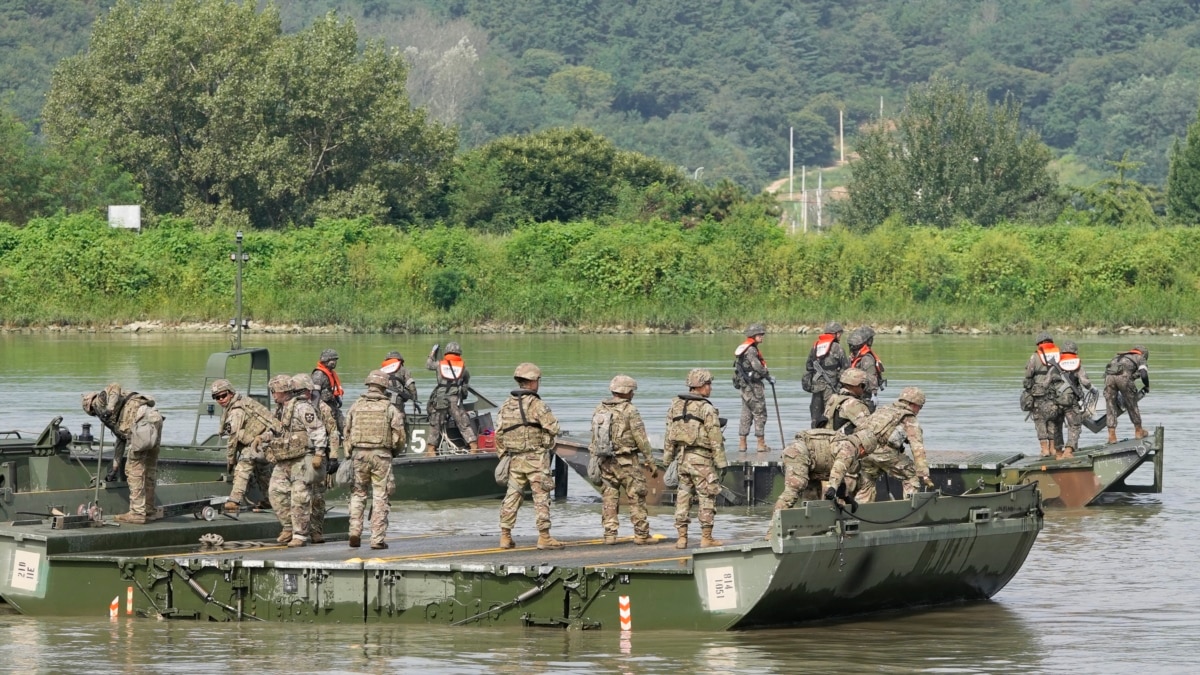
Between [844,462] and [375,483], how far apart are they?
3816 millimetres

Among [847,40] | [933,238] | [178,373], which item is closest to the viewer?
[178,373]

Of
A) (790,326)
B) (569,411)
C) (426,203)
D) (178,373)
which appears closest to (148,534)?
(569,411)

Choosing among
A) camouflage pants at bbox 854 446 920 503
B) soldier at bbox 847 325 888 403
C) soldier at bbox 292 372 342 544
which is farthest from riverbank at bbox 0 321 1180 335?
camouflage pants at bbox 854 446 920 503

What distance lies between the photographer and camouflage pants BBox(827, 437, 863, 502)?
55.1 feet

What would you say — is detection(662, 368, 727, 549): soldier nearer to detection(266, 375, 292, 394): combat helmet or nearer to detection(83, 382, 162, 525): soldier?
detection(266, 375, 292, 394): combat helmet

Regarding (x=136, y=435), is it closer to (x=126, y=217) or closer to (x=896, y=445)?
(x=896, y=445)

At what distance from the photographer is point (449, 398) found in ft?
84.6

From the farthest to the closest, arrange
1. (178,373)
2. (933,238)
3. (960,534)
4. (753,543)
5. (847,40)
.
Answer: (847,40) < (933,238) < (178,373) < (960,534) < (753,543)

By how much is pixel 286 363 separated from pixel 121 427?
28.1 meters

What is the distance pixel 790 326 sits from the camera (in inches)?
2562

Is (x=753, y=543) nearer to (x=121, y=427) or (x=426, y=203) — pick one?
(x=121, y=427)

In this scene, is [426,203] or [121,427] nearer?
[121,427]

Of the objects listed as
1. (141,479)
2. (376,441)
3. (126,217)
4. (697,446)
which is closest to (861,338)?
(697,446)

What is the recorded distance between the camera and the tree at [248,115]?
253 ft
